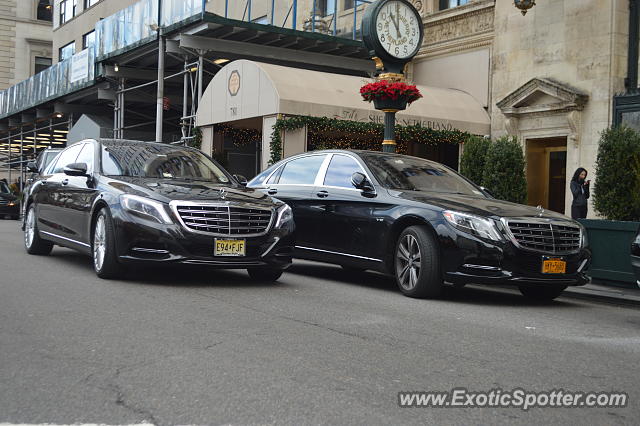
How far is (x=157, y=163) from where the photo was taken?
10078 mm

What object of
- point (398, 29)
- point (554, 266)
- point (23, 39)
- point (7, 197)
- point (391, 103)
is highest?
point (23, 39)

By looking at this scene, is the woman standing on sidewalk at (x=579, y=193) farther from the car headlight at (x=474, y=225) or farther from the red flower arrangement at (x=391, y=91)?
the car headlight at (x=474, y=225)

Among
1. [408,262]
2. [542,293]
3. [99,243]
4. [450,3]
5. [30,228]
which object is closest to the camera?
[408,262]

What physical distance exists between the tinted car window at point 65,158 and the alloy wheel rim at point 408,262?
16.1 ft

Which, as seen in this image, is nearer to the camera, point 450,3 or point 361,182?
point 361,182

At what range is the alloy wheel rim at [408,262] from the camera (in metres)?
8.68

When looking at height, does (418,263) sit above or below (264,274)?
above

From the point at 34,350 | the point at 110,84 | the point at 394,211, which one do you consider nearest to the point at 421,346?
the point at 34,350

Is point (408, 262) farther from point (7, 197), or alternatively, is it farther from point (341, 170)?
point (7, 197)

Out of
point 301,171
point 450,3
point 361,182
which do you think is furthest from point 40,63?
point 361,182

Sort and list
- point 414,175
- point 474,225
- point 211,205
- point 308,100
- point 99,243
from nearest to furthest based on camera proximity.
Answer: point 474,225 < point 211,205 < point 99,243 < point 414,175 < point 308,100

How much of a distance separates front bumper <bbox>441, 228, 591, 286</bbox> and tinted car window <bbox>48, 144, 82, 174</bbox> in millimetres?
5534

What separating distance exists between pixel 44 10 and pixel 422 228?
63.5m

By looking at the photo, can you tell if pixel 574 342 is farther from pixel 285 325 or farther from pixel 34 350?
pixel 34 350
